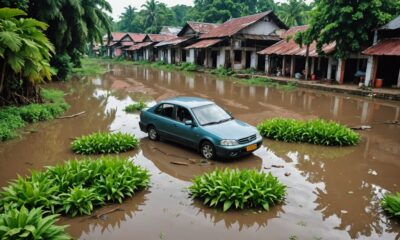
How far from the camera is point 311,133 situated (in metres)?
10.9

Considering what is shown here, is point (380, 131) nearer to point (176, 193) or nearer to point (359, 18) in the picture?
point (176, 193)

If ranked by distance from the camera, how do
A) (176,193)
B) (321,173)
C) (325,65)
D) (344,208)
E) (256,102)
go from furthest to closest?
(325,65)
(256,102)
(321,173)
(176,193)
(344,208)

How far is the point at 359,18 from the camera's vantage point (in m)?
22.4

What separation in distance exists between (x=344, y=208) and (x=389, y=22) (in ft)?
65.8

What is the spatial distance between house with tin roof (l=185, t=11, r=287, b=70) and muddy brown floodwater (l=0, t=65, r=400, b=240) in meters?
22.0

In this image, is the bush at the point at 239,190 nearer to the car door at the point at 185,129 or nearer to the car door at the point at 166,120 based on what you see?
the car door at the point at 185,129

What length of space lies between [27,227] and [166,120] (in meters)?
5.81

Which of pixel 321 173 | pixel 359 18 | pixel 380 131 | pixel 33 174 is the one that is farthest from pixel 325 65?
pixel 33 174

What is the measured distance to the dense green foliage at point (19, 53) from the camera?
1129 centimetres

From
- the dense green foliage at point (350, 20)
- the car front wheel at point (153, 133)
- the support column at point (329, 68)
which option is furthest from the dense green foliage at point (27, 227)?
the support column at point (329, 68)

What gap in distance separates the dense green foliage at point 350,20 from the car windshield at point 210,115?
16.4 m

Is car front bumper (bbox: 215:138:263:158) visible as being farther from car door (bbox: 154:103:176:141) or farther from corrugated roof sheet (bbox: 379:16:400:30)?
corrugated roof sheet (bbox: 379:16:400:30)

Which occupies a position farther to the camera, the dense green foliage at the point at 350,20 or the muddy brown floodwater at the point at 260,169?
the dense green foliage at the point at 350,20

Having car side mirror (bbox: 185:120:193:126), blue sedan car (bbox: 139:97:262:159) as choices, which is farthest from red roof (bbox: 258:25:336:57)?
car side mirror (bbox: 185:120:193:126)
